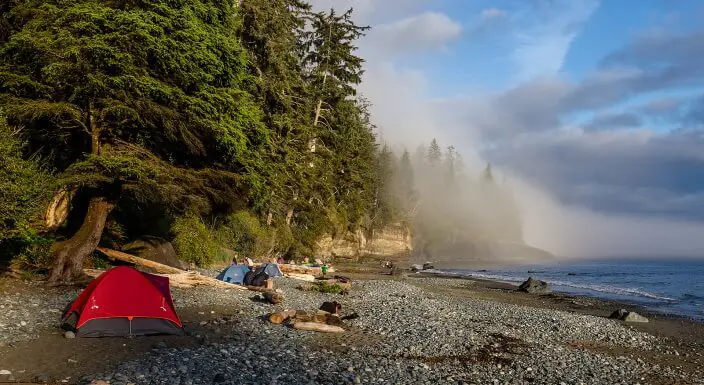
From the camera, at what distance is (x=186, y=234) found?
27719 millimetres

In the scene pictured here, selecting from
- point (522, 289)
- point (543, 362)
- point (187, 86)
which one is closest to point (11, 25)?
point (187, 86)

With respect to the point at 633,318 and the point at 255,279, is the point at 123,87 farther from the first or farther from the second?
the point at 633,318

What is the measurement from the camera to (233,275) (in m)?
22.0

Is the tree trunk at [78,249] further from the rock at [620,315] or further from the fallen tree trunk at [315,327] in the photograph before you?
the rock at [620,315]

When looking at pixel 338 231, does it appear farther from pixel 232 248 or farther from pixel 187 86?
pixel 187 86

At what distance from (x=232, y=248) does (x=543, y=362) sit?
26607 mm

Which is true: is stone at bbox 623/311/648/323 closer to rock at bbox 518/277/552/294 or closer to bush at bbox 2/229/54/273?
rock at bbox 518/277/552/294

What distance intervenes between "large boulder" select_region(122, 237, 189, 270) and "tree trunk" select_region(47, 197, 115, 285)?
5.49 metres

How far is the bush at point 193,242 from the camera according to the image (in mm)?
27359

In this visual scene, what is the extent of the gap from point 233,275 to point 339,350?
11.7 m

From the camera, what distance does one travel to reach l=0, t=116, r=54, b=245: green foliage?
13.0 metres

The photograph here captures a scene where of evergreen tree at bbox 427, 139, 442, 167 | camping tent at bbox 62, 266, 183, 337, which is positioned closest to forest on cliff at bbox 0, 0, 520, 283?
camping tent at bbox 62, 266, 183, 337

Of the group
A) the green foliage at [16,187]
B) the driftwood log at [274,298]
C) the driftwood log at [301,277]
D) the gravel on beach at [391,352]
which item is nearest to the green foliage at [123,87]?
the green foliage at [16,187]

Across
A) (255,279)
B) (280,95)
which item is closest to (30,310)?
(255,279)
